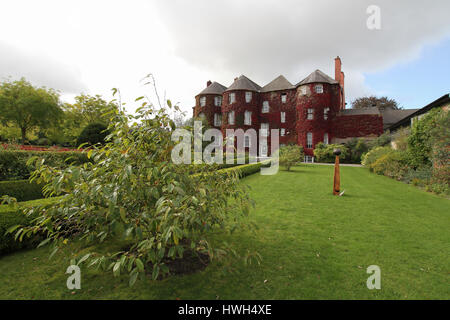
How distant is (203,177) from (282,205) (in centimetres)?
467

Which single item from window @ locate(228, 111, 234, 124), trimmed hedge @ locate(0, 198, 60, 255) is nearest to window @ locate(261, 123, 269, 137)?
window @ locate(228, 111, 234, 124)

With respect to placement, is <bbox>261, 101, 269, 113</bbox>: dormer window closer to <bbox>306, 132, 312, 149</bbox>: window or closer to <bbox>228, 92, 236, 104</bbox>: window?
<bbox>228, 92, 236, 104</bbox>: window

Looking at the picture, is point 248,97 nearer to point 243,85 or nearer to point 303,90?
point 243,85

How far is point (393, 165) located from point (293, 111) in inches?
675

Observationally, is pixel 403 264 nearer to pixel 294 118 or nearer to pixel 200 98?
pixel 294 118

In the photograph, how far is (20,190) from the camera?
610 cm

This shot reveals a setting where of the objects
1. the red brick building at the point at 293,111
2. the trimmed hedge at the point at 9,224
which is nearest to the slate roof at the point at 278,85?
the red brick building at the point at 293,111

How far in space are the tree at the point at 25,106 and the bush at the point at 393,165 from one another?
31.9m

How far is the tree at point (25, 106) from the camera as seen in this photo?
73.5 ft

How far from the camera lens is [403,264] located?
3664 mm

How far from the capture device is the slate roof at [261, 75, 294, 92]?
30.4m

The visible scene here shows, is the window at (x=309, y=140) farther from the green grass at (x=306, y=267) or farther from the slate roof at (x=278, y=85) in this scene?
the green grass at (x=306, y=267)

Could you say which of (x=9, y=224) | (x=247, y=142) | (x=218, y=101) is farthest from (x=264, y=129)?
(x=9, y=224)
